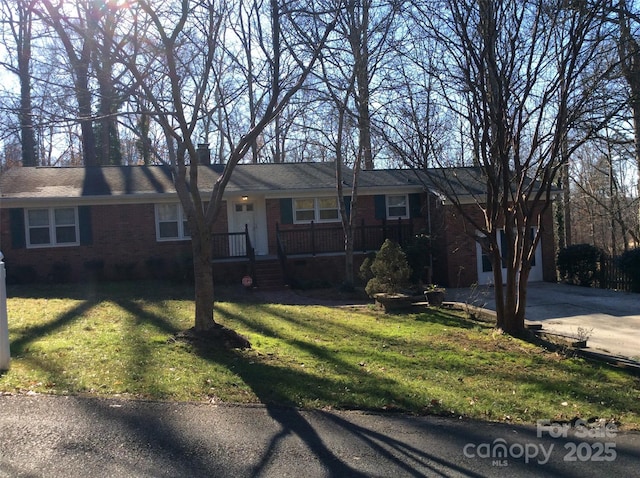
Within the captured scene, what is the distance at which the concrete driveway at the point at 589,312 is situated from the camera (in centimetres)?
927

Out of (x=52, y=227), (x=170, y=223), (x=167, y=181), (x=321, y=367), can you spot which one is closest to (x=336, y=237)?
(x=170, y=223)

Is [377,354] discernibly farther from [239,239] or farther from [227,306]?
[239,239]

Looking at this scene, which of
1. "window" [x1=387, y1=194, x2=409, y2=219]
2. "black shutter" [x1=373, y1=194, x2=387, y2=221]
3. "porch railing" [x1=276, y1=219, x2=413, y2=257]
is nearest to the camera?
"porch railing" [x1=276, y1=219, x2=413, y2=257]

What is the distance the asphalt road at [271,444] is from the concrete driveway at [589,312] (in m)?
4.36

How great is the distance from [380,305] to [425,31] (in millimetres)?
6220

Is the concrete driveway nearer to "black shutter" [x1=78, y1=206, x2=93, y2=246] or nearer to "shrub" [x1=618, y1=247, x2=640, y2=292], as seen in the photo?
"shrub" [x1=618, y1=247, x2=640, y2=292]

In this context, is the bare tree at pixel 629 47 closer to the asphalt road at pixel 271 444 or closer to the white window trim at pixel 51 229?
the asphalt road at pixel 271 444

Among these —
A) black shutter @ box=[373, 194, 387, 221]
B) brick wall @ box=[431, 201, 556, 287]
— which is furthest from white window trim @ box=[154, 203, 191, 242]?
brick wall @ box=[431, 201, 556, 287]

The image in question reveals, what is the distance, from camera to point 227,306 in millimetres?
12633

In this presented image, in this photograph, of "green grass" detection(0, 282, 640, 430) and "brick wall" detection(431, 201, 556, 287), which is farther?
"brick wall" detection(431, 201, 556, 287)

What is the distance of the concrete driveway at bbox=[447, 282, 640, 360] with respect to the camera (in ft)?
30.4

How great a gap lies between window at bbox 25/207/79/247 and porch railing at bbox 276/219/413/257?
6605 mm

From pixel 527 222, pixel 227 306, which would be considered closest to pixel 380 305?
pixel 227 306

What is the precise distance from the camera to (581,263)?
710 inches
